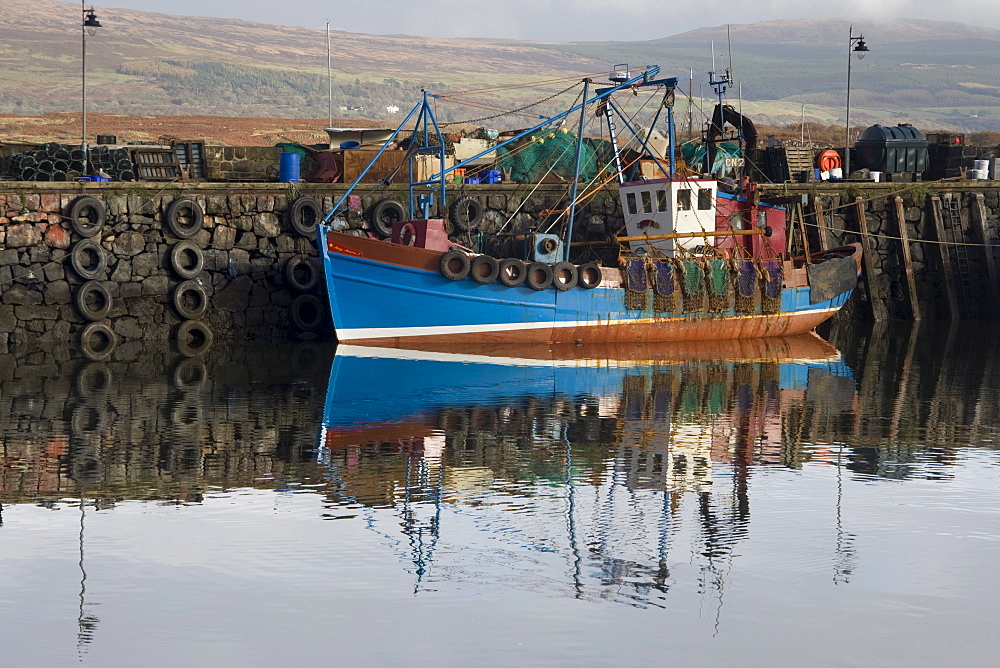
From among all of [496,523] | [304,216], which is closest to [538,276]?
[304,216]

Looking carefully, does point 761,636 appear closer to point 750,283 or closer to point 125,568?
point 125,568

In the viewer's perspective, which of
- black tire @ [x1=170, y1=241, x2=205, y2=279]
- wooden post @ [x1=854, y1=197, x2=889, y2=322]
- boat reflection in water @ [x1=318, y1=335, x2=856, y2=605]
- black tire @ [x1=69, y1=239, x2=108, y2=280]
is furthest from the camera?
wooden post @ [x1=854, y1=197, x2=889, y2=322]

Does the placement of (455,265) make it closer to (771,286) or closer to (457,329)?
(457,329)

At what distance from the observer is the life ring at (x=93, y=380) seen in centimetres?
1912

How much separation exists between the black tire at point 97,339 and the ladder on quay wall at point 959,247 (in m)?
19.2

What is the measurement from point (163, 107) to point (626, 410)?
359ft

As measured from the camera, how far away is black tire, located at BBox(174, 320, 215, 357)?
25984 mm

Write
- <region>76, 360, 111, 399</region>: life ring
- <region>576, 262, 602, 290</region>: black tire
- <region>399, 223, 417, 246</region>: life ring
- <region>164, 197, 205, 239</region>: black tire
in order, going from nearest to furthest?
<region>76, 360, 111, 399</region>: life ring, <region>399, 223, 417, 246</region>: life ring, <region>576, 262, 602, 290</region>: black tire, <region>164, 197, 205, 239</region>: black tire

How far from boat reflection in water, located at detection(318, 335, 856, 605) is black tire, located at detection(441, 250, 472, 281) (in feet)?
4.78

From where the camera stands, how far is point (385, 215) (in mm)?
29156

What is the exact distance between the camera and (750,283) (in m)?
27.6

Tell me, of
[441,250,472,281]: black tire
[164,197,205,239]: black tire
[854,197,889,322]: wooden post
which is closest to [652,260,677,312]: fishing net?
[441,250,472,281]: black tire

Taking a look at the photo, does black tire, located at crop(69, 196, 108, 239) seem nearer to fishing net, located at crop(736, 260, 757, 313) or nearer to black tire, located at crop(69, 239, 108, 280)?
black tire, located at crop(69, 239, 108, 280)

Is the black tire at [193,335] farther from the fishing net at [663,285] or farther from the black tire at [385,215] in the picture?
the fishing net at [663,285]
